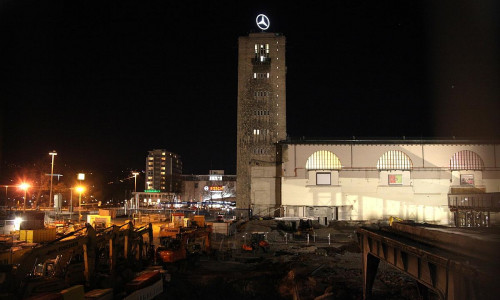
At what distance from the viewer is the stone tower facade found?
6994 cm

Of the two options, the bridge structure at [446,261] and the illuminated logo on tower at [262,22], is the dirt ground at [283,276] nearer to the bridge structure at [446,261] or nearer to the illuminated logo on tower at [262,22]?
the bridge structure at [446,261]

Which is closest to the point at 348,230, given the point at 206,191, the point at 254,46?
the point at 254,46

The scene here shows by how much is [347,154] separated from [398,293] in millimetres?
36649

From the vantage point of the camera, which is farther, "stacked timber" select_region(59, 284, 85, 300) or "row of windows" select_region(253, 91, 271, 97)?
"row of windows" select_region(253, 91, 271, 97)

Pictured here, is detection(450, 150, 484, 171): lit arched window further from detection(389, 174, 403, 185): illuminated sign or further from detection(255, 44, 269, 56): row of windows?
detection(255, 44, 269, 56): row of windows

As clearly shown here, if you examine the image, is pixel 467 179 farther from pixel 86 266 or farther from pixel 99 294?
pixel 99 294

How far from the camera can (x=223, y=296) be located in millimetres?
21578

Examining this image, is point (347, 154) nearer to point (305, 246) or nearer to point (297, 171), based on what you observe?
point (297, 171)

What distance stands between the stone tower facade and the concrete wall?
13.6m

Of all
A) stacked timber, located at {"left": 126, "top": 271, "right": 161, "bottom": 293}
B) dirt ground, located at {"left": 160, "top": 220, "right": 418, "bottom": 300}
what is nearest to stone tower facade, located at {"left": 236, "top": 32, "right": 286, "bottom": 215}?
dirt ground, located at {"left": 160, "top": 220, "right": 418, "bottom": 300}

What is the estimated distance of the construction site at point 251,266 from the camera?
11241 mm

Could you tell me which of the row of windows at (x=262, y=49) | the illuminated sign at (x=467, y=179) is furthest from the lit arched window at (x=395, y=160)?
the row of windows at (x=262, y=49)

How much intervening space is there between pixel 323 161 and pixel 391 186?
10.2 m

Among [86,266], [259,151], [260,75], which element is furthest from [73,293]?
[260,75]
